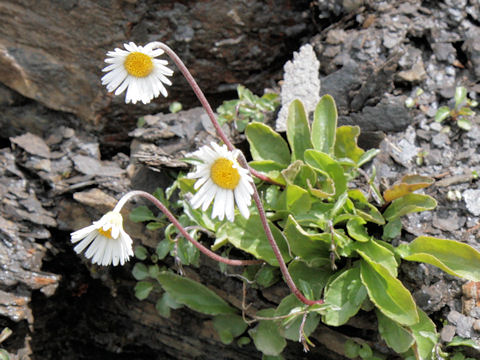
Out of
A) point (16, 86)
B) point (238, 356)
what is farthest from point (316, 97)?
point (16, 86)

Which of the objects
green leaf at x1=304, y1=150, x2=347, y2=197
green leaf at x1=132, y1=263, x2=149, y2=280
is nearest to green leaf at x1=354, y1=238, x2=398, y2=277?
green leaf at x1=304, y1=150, x2=347, y2=197

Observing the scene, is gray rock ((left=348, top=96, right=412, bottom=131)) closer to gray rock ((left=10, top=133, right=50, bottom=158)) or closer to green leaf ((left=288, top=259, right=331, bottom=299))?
green leaf ((left=288, top=259, right=331, bottom=299))

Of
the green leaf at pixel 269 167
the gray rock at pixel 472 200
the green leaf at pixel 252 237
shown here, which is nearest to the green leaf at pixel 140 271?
the green leaf at pixel 252 237

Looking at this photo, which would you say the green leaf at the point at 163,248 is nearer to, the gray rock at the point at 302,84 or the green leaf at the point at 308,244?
the green leaf at the point at 308,244

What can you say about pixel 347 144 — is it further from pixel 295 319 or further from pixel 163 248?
pixel 163 248

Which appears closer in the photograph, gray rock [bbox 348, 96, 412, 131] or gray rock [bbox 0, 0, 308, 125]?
gray rock [bbox 348, 96, 412, 131]
